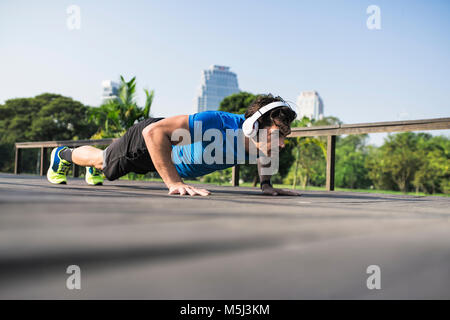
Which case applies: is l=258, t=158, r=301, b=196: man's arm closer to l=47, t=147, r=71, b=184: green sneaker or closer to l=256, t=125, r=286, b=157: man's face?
l=256, t=125, r=286, b=157: man's face

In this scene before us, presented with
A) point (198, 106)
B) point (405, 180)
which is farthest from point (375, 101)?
point (198, 106)

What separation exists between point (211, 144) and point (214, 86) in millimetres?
125434

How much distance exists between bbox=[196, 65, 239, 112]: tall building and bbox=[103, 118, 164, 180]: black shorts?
120331 mm

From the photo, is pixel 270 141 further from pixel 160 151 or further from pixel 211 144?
pixel 160 151

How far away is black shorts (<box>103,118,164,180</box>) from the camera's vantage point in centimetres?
184

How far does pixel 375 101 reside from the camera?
5462cm

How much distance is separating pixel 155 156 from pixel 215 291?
4.16 ft

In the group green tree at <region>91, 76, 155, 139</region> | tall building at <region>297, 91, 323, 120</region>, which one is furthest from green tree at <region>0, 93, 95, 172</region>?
tall building at <region>297, 91, 323, 120</region>

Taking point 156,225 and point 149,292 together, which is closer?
point 149,292

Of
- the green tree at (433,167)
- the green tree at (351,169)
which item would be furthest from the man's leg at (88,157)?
the green tree at (351,169)

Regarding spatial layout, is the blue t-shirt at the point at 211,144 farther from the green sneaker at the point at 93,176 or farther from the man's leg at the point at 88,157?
the green sneaker at the point at 93,176

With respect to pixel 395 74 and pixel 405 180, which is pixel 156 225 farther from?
pixel 395 74

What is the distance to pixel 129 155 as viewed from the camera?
1891mm

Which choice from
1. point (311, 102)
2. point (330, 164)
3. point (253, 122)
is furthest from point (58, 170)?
point (311, 102)
